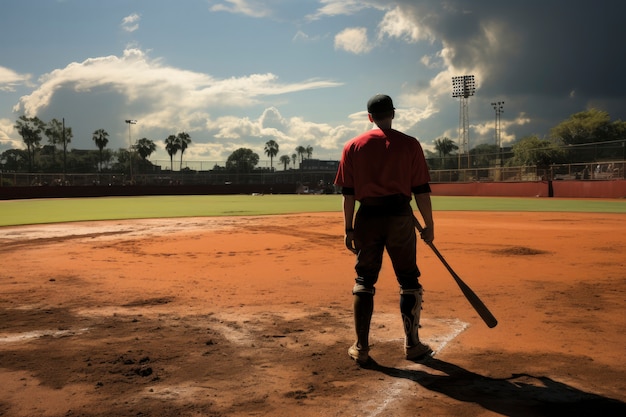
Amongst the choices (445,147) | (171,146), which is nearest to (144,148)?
(171,146)

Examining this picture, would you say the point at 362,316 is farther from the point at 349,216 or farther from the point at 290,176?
the point at 290,176

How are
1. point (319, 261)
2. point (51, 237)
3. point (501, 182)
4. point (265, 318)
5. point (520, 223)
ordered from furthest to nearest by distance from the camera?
1. point (501, 182)
2. point (520, 223)
3. point (51, 237)
4. point (319, 261)
5. point (265, 318)

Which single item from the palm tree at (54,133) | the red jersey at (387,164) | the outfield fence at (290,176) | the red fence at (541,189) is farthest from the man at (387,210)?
the palm tree at (54,133)

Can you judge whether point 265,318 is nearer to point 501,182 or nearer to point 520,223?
point 520,223

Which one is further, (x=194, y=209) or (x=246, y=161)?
(x=246, y=161)

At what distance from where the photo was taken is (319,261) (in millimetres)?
9406

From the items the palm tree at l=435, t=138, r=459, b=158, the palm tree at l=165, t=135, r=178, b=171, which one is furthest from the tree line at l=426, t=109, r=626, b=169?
the palm tree at l=165, t=135, r=178, b=171

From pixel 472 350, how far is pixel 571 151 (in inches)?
2044

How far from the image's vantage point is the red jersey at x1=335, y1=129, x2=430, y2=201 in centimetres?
416

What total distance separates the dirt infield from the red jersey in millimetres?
1438

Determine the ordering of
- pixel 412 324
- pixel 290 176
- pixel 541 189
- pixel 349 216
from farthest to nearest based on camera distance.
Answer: pixel 290 176 < pixel 541 189 < pixel 349 216 < pixel 412 324

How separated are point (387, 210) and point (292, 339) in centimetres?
153

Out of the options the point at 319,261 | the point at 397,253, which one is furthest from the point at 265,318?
the point at 319,261

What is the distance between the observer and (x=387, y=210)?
13.7 feet
